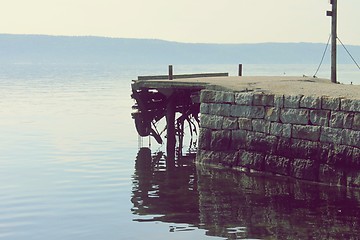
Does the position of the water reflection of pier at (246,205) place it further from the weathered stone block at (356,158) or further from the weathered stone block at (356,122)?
the weathered stone block at (356,122)

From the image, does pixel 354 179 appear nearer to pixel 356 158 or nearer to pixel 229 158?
pixel 356 158

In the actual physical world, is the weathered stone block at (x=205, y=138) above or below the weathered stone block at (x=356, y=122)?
below

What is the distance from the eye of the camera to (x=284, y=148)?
58.4 ft

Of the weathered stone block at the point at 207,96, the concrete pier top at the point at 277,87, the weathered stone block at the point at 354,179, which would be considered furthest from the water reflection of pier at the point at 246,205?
the concrete pier top at the point at 277,87

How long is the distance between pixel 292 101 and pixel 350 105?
1704 millimetres

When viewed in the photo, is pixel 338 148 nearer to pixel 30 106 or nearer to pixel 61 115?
pixel 61 115

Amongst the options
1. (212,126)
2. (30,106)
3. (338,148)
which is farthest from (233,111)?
(30,106)

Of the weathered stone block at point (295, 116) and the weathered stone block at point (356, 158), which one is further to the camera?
the weathered stone block at point (295, 116)

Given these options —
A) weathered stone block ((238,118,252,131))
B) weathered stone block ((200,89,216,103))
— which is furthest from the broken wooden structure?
weathered stone block ((238,118,252,131))

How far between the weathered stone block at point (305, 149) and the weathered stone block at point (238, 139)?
1.73 meters

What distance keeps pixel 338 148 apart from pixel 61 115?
76.5 ft

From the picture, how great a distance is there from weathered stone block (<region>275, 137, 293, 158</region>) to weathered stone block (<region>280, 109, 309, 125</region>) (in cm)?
47

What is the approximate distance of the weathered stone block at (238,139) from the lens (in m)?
19.0

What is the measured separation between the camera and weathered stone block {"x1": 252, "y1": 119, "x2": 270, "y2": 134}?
1825 cm
